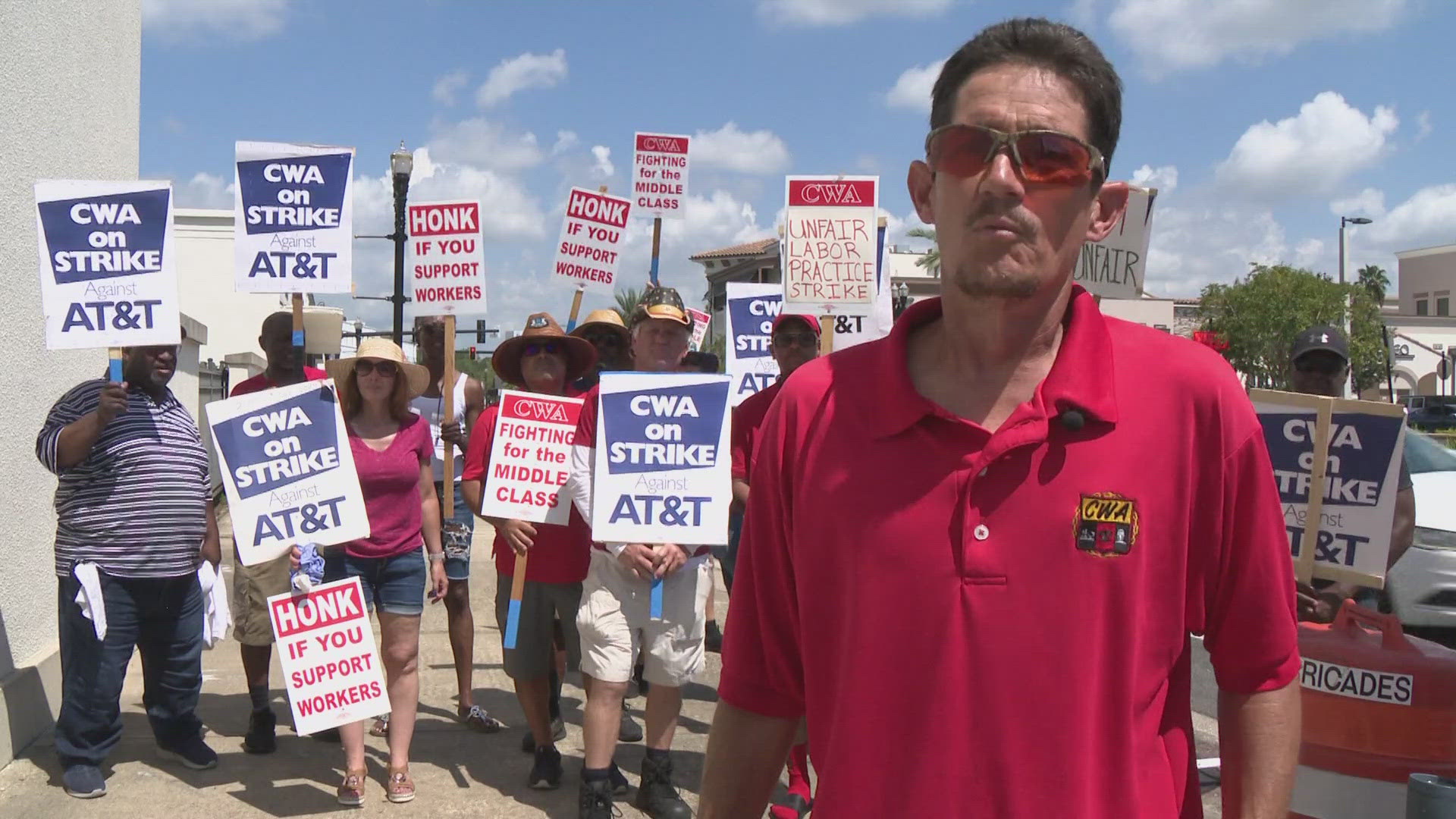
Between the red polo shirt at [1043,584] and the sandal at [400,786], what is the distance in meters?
4.23

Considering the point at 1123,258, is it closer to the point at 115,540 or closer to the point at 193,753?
the point at 115,540

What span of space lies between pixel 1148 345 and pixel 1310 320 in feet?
175

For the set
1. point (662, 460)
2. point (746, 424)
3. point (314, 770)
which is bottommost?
point (314, 770)

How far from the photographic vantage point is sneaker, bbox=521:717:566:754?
643 centimetres

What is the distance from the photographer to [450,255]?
23.9ft

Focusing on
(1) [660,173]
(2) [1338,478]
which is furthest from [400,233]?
(2) [1338,478]

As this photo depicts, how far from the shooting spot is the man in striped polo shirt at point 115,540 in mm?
5539

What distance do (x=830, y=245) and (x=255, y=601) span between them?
3616 mm

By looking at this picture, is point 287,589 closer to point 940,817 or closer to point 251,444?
point 251,444

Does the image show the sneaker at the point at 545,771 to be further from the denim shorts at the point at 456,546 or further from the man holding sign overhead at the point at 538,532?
the denim shorts at the point at 456,546

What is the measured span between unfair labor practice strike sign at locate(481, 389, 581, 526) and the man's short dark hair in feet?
13.4

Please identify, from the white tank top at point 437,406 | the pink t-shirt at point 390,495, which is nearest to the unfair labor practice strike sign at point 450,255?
the white tank top at point 437,406

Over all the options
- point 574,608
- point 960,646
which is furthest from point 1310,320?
point 960,646

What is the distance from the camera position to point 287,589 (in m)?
6.52
